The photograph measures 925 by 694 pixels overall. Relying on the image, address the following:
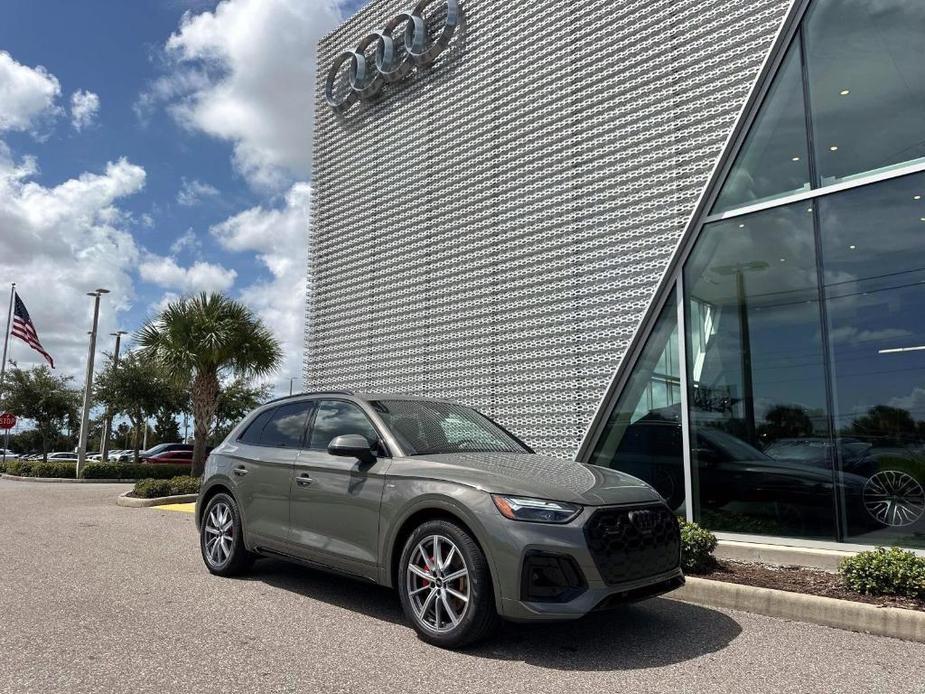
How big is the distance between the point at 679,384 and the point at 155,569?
6069 millimetres

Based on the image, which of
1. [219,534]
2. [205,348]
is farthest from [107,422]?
[219,534]

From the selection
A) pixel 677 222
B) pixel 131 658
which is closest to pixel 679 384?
pixel 677 222

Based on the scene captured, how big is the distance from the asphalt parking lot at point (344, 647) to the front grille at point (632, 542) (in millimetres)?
493

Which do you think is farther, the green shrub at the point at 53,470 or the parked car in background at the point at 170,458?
the parked car in background at the point at 170,458

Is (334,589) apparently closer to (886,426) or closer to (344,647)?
(344,647)

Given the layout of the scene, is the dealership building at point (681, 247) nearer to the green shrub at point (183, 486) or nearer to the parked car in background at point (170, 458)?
the green shrub at point (183, 486)

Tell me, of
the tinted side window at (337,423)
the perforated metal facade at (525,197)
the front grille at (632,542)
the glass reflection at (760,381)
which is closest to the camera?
the front grille at (632,542)

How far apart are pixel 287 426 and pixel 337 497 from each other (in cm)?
119

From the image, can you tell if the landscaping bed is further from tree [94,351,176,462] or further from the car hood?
tree [94,351,176,462]

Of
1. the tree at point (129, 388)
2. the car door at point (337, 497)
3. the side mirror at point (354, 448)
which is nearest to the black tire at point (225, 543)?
the car door at point (337, 497)

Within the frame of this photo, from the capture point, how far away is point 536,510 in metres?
4.00

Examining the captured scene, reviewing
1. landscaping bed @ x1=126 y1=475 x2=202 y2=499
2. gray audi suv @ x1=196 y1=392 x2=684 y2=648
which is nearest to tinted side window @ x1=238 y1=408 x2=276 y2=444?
gray audi suv @ x1=196 y1=392 x2=684 y2=648

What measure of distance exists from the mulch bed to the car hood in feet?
6.37

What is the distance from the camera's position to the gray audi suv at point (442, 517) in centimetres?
391
